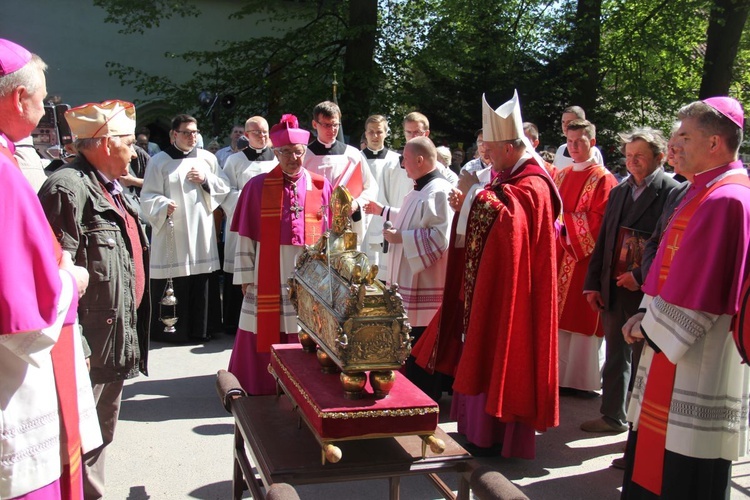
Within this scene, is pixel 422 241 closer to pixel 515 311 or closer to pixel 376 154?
pixel 515 311

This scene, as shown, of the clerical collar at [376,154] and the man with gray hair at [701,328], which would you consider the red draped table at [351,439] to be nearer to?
the man with gray hair at [701,328]

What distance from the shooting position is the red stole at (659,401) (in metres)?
3.32

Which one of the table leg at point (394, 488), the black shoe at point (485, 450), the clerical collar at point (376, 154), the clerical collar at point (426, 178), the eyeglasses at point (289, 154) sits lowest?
the black shoe at point (485, 450)

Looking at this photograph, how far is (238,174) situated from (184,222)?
898 mm

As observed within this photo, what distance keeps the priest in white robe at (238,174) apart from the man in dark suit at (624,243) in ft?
13.6

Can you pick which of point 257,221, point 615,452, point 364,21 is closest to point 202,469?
point 257,221

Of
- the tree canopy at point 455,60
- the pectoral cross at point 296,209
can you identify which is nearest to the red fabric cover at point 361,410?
the pectoral cross at point 296,209

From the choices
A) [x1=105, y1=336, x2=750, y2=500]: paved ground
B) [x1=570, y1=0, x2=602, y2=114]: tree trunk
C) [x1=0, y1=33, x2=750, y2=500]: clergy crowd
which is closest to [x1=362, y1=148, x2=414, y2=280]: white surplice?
[x1=0, y1=33, x2=750, y2=500]: clergy crowd

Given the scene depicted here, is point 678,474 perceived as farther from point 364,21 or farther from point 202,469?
point 364,21

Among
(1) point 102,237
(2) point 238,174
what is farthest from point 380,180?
(1) point 102,237

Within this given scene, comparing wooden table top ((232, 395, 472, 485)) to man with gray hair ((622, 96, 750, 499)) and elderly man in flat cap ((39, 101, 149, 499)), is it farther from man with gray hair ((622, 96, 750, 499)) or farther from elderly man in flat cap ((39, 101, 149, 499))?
man with gray hair ((622, 96, 750, 499))

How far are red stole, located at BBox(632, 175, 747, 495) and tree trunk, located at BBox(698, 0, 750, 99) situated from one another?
44.9ft

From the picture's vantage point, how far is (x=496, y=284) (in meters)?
4.34

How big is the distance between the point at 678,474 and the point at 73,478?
2511 mm
